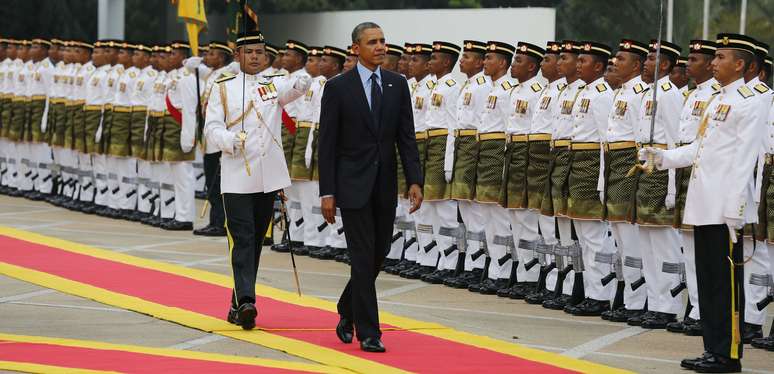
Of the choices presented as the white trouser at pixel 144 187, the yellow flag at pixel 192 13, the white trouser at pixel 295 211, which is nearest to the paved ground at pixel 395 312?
the white trouser at pixel 295 211

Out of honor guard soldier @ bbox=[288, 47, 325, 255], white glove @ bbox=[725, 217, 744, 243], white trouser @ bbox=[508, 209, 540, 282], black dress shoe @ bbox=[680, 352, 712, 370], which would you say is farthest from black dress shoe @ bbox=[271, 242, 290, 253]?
white glove @ bbox=[725, 217, 744, 243]

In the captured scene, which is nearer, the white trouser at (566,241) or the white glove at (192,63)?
the white trouser at (566,241)

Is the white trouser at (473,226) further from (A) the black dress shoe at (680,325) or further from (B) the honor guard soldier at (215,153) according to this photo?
(B) the honor guard soldier at (215,153)

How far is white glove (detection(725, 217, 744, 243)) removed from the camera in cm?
967

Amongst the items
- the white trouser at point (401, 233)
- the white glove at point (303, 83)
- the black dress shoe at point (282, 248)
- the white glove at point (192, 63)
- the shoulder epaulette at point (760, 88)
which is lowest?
the black dress shoe at point (282, 248)

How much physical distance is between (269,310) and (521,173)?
9.08 ft

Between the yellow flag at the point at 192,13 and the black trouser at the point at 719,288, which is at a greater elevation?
the yellow flag at the point at 192,13

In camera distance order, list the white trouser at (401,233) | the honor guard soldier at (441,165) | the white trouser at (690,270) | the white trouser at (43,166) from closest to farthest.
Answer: the white trouser at (690,270)
the honor guard soldier at (441,165)
the white trouser at (401,233)
the white trouser at (43,166)

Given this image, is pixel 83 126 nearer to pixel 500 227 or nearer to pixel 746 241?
pixel 500 227

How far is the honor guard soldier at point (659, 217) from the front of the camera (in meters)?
12.0

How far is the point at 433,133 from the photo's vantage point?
14812 millimetres

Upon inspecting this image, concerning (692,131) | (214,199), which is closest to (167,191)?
(214,199)

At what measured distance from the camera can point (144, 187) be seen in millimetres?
20312

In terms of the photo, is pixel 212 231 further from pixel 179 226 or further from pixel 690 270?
pixel 690 270
